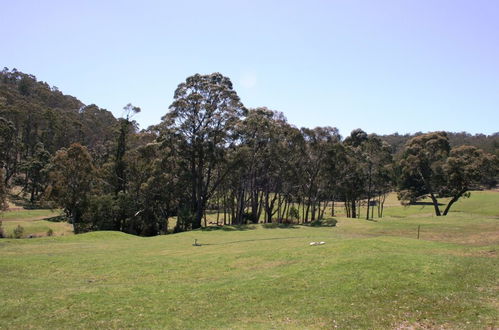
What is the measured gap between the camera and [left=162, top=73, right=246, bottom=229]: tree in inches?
2002

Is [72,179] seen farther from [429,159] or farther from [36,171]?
[429,159]

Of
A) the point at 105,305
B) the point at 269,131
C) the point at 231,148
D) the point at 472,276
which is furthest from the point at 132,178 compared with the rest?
the point at 472,276

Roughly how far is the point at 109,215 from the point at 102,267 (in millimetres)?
31383

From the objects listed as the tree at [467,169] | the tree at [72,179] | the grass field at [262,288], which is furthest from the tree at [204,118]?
the tree at [467,169]

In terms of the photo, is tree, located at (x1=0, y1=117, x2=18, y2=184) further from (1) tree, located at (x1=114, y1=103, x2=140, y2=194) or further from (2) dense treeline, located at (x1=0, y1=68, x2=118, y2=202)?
(1) tree, located at (x1=114, y1=103, x2=140, y2=194)

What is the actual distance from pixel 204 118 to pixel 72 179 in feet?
69.4

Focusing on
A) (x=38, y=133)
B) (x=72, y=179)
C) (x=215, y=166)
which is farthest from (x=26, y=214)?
(x=38, y=133)

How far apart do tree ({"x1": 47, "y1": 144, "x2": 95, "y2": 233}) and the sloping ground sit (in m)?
27.3

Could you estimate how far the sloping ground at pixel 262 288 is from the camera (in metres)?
13.2

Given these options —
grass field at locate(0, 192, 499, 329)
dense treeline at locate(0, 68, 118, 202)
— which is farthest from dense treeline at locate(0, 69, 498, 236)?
grass field at locate(0, 192, 499, 329)

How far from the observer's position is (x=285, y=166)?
5522 cm

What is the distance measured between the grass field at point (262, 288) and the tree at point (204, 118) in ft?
82.4

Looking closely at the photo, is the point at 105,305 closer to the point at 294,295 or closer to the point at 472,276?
the point at 294,295

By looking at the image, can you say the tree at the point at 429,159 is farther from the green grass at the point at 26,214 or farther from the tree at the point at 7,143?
the tree at the point at 7,143
